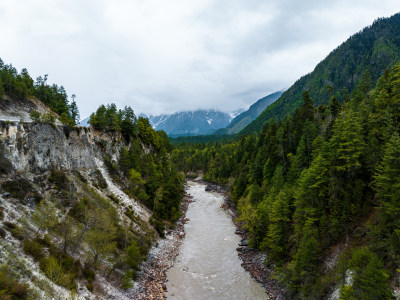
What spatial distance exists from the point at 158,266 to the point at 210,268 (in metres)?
9.13

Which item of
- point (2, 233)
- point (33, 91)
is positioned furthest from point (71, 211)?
point (33, 91)

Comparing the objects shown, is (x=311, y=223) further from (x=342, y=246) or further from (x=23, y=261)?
Answer: (x=23, y=261)

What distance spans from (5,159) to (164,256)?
30.5 m

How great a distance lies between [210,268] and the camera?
40.3m

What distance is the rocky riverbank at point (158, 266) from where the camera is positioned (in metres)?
32.4

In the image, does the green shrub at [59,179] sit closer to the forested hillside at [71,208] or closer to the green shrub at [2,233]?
the forested hillside at [71,208]

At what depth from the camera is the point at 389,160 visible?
25.3 metres

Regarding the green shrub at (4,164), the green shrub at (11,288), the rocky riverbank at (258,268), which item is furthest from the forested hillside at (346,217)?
the green shrub at (4,164)

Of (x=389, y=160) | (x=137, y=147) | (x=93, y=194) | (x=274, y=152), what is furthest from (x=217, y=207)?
(x=389, y=160)

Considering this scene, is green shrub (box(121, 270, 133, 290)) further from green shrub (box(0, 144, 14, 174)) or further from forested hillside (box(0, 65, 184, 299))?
green shrub (box(0, 144, 14, 174))

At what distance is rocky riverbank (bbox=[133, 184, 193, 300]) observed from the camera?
106 feet

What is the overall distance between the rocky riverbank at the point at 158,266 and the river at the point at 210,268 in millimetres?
1129

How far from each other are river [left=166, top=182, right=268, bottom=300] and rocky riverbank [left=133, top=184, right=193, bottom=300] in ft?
3.70

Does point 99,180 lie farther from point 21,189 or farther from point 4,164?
point 4,164
